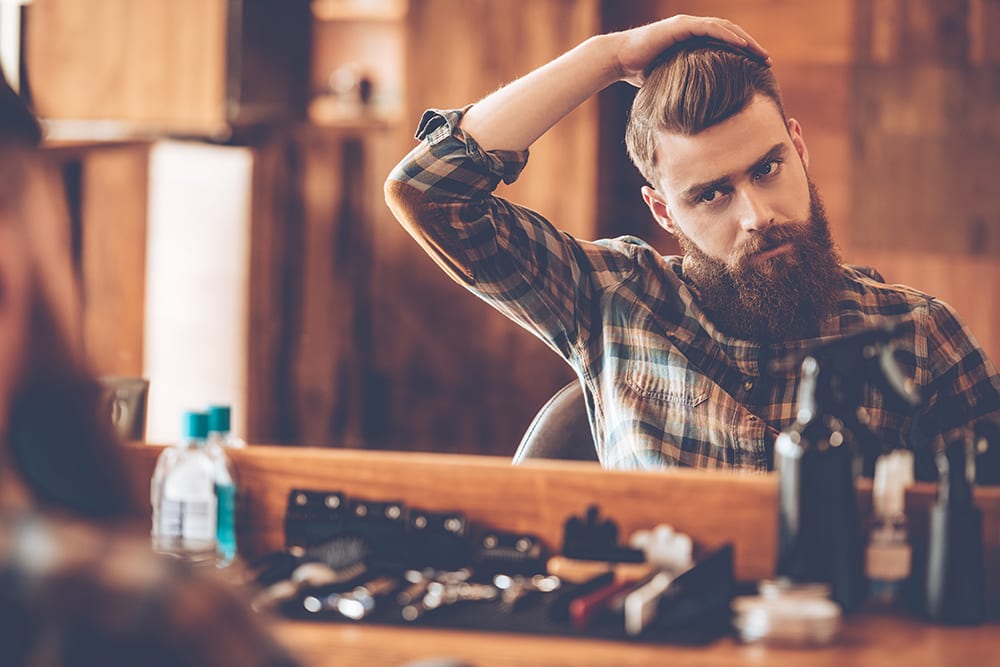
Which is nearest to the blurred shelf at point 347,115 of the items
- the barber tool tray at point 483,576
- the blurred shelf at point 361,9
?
the blurred shelf at point 361,9

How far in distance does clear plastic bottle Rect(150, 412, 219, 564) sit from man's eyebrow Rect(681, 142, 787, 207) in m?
0.84

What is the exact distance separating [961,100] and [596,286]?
2.40 metres

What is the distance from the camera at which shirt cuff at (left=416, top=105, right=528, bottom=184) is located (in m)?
1.78

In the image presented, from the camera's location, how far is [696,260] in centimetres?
188

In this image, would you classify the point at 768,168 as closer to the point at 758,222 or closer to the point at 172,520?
the point at 758,222

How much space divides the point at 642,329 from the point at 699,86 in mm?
380

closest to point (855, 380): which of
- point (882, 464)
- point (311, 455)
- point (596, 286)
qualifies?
point (882, 464)

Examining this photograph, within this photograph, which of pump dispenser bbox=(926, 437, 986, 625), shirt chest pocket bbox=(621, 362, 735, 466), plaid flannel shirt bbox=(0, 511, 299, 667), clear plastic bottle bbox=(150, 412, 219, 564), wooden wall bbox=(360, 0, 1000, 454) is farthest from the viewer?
wooden wall bbox=(360, 0, 1000, 454)

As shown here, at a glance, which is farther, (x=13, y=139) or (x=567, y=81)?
(x=567, y=81)

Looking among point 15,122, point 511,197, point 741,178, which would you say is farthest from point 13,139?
point 511,197

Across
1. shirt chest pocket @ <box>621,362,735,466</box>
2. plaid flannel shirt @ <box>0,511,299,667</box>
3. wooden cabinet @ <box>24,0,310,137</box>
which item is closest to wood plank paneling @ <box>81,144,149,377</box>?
wooden cabinet @ <box>24,0,310,137</box>

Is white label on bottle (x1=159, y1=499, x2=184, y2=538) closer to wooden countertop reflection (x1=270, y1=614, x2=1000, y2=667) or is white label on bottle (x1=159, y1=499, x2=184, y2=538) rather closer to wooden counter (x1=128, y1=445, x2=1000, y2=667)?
wooden counter (x1=128, y1=445, x2=1000, y2=667)

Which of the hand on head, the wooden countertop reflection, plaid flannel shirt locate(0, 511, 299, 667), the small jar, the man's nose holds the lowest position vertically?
the wooden countertop reflection

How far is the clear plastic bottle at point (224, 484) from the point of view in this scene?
1390mm
